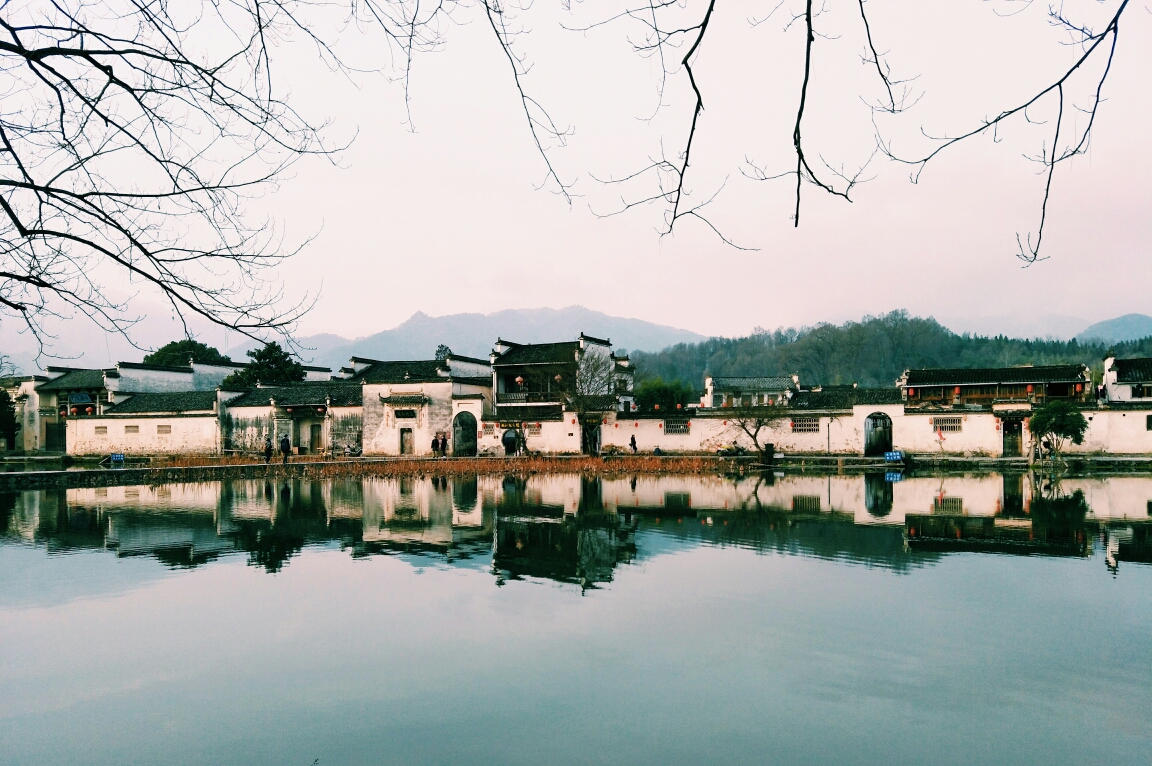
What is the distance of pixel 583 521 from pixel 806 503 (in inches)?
220

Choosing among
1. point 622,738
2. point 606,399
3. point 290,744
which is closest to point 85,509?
point 290,744

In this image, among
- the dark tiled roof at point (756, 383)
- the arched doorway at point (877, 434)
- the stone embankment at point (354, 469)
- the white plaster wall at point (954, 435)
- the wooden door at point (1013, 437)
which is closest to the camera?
the stone embankment at point (354, 469)

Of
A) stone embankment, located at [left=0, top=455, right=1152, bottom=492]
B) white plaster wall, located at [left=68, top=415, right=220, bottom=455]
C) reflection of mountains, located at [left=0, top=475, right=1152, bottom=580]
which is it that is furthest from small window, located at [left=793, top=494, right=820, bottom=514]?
white plaster wall, located at [left=68, top=415, right=220, bottom=455]

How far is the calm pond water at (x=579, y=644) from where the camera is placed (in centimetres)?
459

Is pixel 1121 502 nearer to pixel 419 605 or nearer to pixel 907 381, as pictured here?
pixel 419 605

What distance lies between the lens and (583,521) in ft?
44.4

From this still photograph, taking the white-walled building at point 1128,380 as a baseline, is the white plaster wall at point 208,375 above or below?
above

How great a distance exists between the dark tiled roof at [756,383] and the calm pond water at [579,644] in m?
38.7

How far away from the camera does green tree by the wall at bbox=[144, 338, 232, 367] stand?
44875 mm

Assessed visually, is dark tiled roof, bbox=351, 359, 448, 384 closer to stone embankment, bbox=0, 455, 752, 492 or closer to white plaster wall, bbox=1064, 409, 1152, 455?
stone embankment, bbox=0, 455, 752, 492

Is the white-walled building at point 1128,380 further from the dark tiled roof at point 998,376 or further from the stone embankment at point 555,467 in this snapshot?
the stone embankment at point 555,467

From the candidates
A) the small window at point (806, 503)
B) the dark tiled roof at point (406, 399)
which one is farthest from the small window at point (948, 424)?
the dark tiled roof at point (406, 399)

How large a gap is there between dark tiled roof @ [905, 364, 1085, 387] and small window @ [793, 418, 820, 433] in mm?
6906

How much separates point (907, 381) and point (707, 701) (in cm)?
3328
